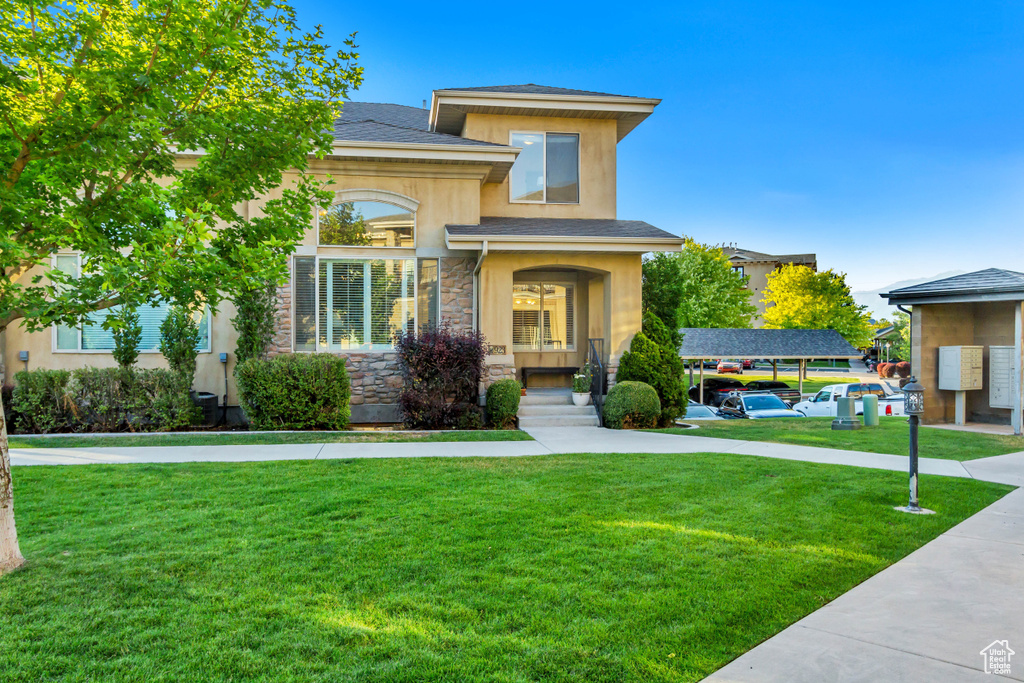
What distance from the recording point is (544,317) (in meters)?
15.9

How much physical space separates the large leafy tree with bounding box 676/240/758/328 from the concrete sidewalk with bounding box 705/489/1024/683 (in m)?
36.8

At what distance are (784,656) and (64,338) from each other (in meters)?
14.3

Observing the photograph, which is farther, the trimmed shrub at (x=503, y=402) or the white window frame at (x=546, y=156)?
the white window frame at (x=546, y=156)

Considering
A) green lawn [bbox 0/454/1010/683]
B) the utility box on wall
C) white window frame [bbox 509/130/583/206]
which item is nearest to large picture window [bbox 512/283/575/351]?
white window frame [bbox 509/130/583/206]

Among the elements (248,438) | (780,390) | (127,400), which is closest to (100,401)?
(127,400)

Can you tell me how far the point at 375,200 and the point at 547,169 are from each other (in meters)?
4.39

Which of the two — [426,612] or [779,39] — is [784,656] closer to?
[426,612]

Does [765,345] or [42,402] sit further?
[765,345]

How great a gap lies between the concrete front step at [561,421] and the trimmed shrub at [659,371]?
1147mm

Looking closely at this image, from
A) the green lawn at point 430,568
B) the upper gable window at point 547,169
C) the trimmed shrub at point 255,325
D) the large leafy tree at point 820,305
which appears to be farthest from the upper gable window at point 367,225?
the large leafy tree at point 820,305

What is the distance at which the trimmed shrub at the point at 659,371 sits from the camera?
13.2m

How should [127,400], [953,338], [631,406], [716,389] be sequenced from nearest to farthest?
[127,400] → [631,406] → [953,338] → [716,389]

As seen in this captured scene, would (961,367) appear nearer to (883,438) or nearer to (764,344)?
(883,438)

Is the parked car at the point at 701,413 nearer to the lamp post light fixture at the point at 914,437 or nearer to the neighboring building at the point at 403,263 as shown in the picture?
the neighboring building at the point at 403,263
